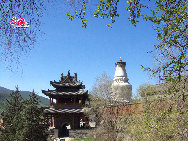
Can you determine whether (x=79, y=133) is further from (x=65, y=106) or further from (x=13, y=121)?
(x=13, y=121)

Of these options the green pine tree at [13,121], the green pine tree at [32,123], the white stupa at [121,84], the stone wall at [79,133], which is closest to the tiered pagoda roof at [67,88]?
the stone wall at [79,133]

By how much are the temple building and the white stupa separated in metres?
10.7

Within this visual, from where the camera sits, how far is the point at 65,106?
2348cm

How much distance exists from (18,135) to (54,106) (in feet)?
41.4

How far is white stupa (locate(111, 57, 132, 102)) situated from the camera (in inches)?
1362

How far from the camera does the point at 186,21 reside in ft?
11.3

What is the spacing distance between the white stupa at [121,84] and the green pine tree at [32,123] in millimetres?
22515

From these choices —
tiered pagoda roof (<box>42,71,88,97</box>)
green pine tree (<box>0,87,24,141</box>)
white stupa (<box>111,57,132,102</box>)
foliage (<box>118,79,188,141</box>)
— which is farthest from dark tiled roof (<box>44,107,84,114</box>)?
white stupa (<box>111,57,132,102</box>)

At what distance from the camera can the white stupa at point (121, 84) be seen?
3459 centimetres

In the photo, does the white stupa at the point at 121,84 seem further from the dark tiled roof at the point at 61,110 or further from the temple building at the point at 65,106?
the dark tiled roof at the point at 61,110

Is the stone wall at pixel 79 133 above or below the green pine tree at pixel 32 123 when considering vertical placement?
below

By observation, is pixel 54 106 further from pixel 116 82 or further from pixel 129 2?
pixel 129 2

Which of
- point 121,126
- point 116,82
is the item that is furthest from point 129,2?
point 116,82

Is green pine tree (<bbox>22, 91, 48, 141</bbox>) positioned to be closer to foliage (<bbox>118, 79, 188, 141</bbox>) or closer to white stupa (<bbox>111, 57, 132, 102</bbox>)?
foliage (<bbox>118, 79, 188, 141</bbox>)
